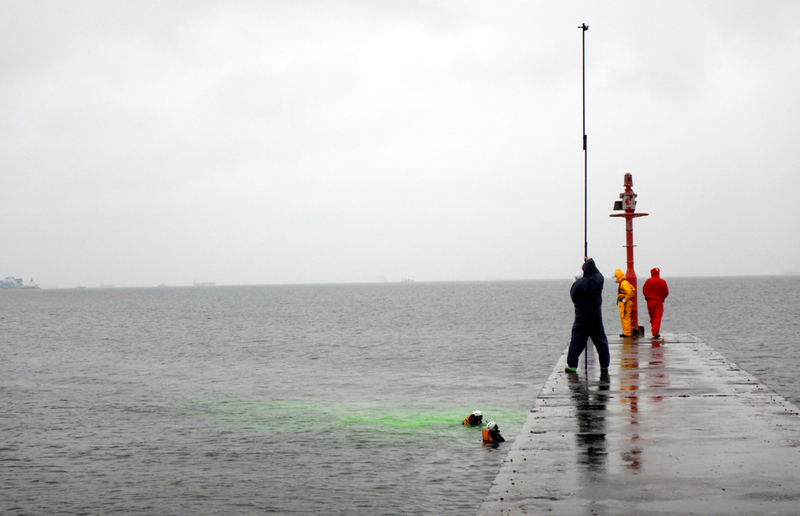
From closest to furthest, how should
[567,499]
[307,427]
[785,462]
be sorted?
[567,499] → [785,462] → [307,427]

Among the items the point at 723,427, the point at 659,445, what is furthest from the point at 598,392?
the point at 659,445

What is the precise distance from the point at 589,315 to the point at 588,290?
46 centimetres

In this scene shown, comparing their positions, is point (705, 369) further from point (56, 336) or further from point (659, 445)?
point (56, 336)

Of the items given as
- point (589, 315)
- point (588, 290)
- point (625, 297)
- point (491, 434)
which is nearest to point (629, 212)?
point (625, 297)

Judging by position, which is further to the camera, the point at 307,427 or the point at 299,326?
the point at 299,326

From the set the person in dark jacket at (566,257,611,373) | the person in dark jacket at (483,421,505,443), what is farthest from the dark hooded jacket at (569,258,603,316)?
the person in dark jacket at (483,421,505,443)

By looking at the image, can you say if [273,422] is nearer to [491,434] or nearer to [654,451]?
[491,434]

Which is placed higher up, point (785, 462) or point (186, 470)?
point (785, 462)

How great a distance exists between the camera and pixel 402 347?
39.9m

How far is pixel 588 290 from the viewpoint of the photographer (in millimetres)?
12711

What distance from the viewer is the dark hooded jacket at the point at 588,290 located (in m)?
12.6

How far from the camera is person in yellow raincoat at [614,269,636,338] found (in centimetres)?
1719

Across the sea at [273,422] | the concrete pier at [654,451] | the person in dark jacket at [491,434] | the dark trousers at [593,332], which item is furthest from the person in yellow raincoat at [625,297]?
the concrete pier at [654,451]

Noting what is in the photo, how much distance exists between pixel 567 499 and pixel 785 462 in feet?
7.48
